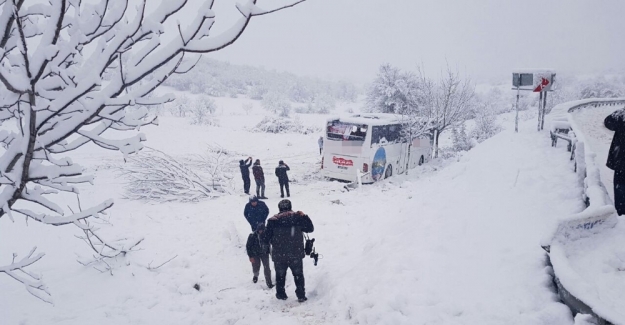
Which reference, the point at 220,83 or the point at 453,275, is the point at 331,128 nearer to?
the point at 453,275

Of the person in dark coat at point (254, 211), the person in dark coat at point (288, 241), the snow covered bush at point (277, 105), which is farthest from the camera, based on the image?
the snow covered bush at point (277, 105)

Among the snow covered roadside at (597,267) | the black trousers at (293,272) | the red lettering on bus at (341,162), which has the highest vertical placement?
the snow covered roadside at (597,267)

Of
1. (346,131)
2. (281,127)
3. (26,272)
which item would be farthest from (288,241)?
(281,127)

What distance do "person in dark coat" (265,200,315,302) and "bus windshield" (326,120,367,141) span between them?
981cm

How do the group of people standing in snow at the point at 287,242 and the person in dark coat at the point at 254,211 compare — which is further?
the person in dark coat at the point at 254,211

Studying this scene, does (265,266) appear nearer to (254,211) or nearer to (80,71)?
(254,211)

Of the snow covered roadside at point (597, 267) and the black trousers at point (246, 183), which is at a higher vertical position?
the snow covered roadside at point (597, 267)

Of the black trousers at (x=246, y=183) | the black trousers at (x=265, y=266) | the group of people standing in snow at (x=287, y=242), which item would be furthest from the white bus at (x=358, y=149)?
the group of people standing in snow at (x=287, y=242)

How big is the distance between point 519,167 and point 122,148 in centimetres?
900

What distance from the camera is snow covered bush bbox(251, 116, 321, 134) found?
3806cm

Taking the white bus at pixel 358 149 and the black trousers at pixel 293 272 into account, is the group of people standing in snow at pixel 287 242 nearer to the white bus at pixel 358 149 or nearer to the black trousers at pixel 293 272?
the black trousers at pixel 293 272

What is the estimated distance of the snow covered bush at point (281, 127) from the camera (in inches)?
1499

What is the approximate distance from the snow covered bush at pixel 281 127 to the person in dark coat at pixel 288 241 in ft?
107

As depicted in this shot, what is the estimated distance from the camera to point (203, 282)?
265 inches
